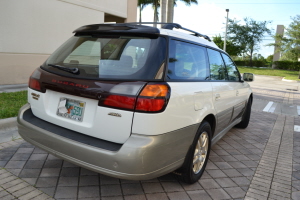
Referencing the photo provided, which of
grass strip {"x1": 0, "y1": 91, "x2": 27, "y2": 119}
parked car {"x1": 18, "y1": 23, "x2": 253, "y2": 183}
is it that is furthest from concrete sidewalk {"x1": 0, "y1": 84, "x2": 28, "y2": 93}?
parked car {"x1": 18, "y1": 23, "x2": 253, "y2": 183}

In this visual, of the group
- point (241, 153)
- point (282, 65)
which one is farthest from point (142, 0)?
point (241, 153)

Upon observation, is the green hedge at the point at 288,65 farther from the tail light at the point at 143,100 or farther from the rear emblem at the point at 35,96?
the rear emblem at the point at 35,96

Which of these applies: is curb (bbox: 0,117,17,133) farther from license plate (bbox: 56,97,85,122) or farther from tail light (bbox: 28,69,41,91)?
license plate (bbox: 56,97,85,122)

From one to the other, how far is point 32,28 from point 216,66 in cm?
720

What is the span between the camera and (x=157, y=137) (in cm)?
221

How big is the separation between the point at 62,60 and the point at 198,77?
4.97ft

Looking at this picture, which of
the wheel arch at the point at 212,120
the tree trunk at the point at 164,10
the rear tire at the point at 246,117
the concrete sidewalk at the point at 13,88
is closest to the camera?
the wheel arch at the point at 212,120

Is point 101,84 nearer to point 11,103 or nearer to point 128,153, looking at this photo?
point 128,153

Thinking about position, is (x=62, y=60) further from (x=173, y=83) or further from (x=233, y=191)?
(x=233, y=191)

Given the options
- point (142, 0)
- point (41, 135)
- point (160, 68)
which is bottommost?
point (41, 135)

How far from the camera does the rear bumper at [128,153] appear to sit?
2.15 metres

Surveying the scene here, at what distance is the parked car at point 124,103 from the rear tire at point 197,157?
0.04 feet

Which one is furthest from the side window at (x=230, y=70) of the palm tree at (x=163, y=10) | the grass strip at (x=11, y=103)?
the palm tree at (x=163, y=10)

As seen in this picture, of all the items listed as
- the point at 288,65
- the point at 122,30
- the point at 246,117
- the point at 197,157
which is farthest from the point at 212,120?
the point at 288,65
